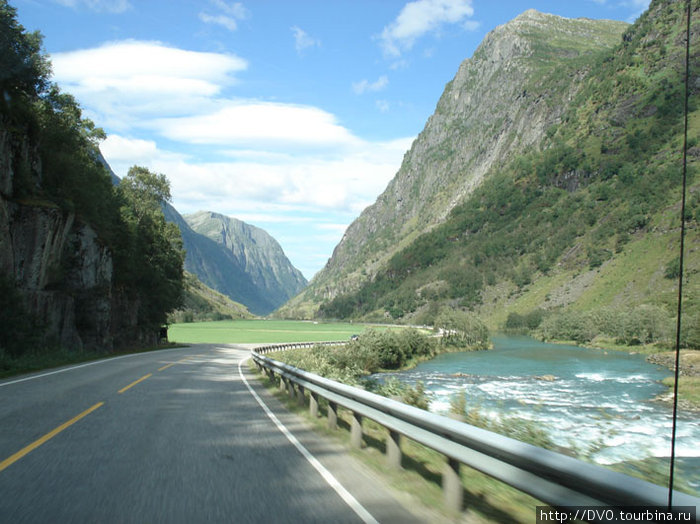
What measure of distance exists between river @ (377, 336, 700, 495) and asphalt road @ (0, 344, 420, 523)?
2541 millimetres

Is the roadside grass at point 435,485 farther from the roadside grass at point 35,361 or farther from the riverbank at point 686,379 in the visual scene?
the riverbank at point 686,379

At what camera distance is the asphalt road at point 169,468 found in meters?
4.65

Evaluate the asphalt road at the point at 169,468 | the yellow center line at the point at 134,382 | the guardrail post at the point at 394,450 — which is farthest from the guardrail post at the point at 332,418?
the yellow center line at the point at 134,382

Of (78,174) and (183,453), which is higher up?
(78,174)

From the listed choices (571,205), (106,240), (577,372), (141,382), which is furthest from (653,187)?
(141,382)

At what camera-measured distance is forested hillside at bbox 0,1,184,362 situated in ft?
79.5

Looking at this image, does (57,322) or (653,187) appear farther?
(653,187)

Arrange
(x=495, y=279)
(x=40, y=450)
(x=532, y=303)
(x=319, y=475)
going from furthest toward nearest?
(x=495, y=279) → (x=532, y=303) → (x=40, y=450) → (x=319, y=475)

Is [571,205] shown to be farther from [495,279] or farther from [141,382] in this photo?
[141,382]

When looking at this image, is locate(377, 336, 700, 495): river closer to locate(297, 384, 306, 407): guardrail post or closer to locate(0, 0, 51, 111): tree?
locate(297, 384, 306, 407): guardrail post

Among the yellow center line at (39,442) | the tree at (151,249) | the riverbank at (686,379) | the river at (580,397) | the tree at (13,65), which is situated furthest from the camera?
the tree at (151,249)

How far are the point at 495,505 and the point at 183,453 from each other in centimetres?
378

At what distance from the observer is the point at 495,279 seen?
17862 cm

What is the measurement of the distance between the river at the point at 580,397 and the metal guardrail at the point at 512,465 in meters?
1.52
